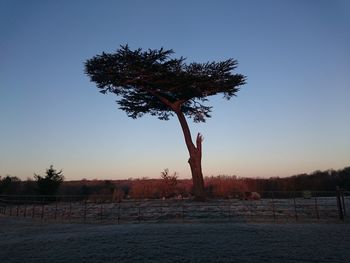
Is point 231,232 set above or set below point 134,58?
below

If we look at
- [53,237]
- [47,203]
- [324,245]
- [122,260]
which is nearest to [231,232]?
[324,245]

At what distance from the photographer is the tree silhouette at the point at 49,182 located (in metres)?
30.7

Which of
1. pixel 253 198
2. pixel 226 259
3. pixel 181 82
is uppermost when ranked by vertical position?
pixel 181 82

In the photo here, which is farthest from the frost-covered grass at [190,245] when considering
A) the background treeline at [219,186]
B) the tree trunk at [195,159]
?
the background treeline at [219,186]

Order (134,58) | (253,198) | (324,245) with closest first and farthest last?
(324,245)
(134,58)
(253,198)

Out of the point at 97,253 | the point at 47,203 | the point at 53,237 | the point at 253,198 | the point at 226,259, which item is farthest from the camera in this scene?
the point at 47,203

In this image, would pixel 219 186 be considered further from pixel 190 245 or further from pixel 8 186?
pixel 8 186

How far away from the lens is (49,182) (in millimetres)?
30750

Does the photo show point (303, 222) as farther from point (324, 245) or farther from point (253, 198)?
point (253, 198)

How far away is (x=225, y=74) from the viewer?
922 inches

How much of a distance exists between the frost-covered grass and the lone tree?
12.1 meters

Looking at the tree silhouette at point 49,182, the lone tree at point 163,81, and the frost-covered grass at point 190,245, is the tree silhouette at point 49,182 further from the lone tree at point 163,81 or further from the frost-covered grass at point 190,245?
the frost-covered grass at point 190,245

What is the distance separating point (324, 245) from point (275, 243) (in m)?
1.22

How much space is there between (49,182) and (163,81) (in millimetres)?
14632
